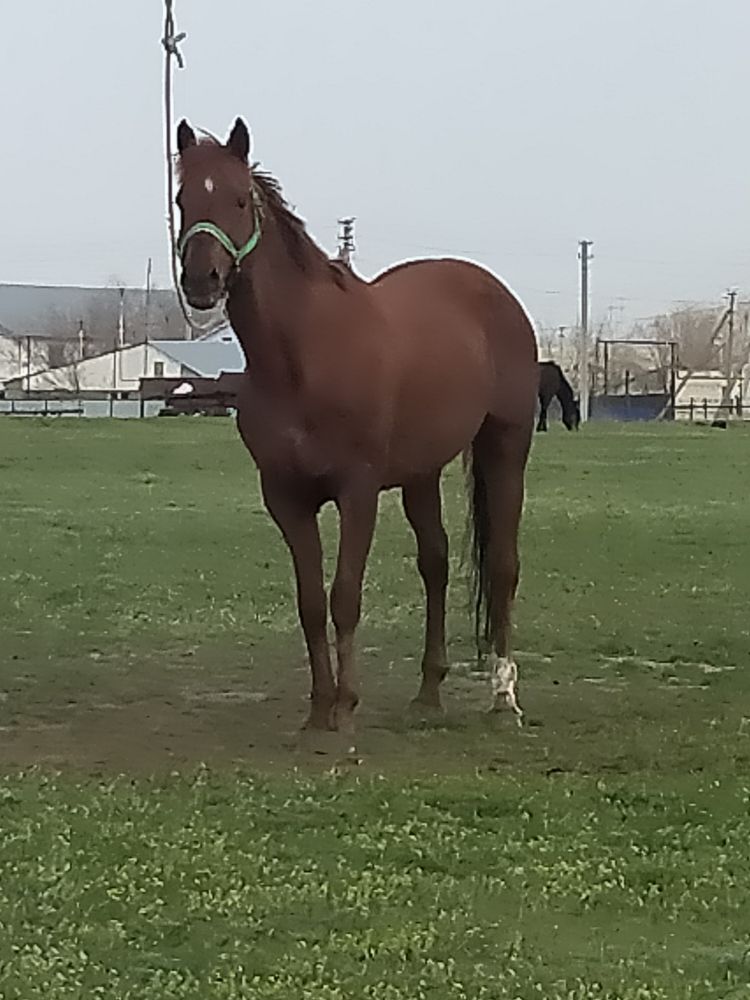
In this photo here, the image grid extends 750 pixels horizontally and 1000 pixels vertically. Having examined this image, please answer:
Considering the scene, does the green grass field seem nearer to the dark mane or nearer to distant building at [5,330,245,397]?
the dark mane

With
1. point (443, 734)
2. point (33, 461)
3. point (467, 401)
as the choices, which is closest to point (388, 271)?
point (467, 401)

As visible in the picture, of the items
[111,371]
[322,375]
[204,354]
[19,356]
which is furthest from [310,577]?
[19,356]

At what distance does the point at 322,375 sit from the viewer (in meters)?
6.88

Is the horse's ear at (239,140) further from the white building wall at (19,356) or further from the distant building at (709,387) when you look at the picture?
the white building wall at (19,356)

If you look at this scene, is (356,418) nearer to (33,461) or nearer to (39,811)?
(39,811)

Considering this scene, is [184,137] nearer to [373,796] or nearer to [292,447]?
[292,447]

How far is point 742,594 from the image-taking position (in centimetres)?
1191

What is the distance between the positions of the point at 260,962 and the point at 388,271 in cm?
456

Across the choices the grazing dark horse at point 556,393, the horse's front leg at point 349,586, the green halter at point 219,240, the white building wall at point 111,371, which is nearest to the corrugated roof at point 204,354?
the white building wall at point 111,371

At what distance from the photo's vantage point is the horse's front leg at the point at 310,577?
23.4 ft

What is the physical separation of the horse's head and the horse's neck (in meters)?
0.11

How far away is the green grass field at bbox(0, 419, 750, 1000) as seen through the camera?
4.19 meters

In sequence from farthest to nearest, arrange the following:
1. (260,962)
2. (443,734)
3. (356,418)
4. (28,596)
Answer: (28,596) < (443,734) < (356,418) < (260,962)

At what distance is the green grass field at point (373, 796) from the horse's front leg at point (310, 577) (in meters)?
0.24
